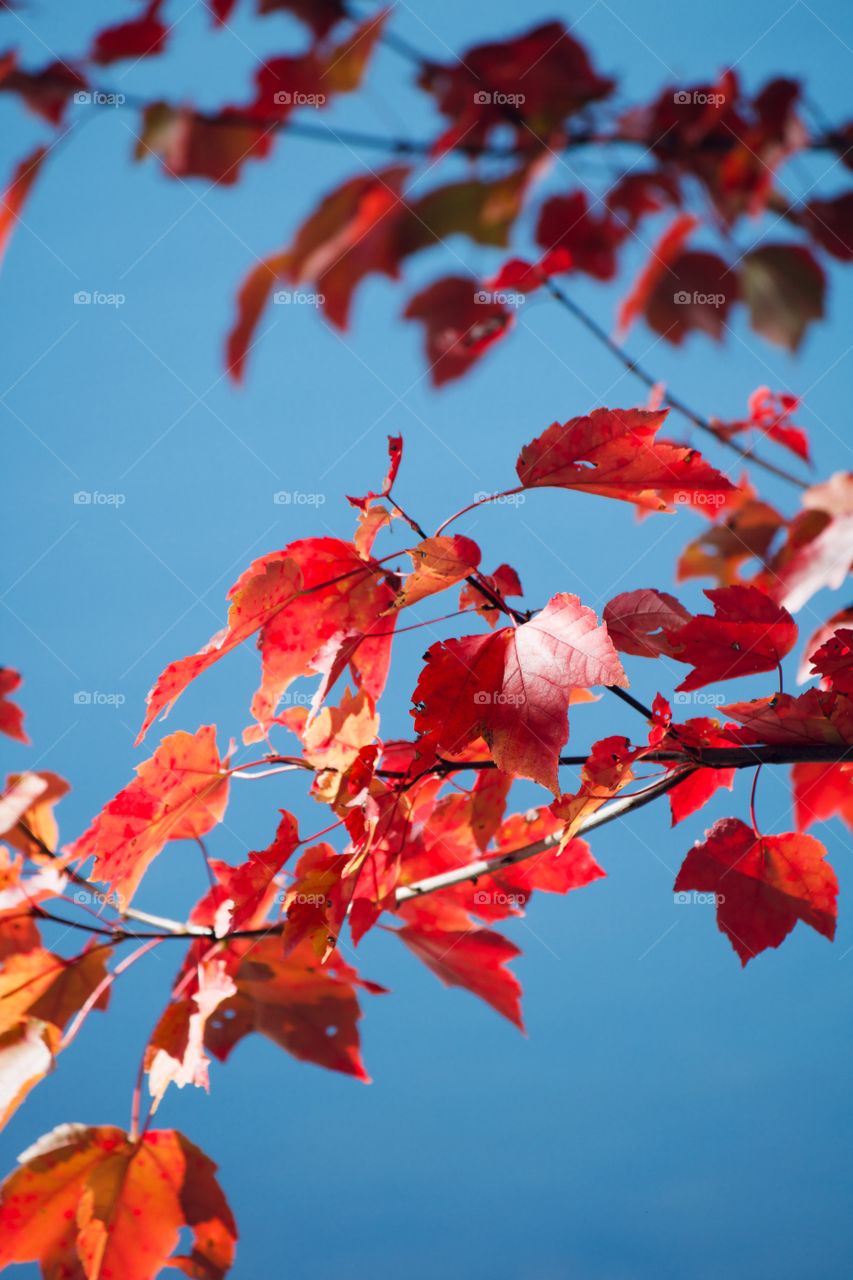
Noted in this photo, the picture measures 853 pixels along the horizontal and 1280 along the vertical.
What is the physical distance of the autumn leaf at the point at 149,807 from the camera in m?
0.39

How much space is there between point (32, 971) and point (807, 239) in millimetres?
554

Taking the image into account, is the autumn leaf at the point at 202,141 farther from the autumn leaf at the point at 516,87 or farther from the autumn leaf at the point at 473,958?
A: the autumn leaf at the point at 473,958

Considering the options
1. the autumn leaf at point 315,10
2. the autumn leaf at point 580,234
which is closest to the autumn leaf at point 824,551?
the autumn leaf at point 580,234

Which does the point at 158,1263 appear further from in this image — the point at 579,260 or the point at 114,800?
the point at 579,260

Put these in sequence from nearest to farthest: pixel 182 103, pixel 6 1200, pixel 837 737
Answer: pixel 837 737, pixel 6 1200, pixel 182 103

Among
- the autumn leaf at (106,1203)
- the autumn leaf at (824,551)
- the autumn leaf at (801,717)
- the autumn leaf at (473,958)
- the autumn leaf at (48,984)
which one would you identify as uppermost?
the autumn leaf at (824,551)

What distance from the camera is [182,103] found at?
23.7 inches

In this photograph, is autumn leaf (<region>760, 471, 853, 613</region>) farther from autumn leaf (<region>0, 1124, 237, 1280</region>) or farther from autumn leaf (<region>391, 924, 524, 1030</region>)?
autumn leaf (<region>0, 1124, 237, 1280</region>)

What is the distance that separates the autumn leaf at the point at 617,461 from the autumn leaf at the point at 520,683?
0.04 m

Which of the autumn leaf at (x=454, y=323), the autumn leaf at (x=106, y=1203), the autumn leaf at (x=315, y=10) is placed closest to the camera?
the autumn leaf at (x=106, y=1203)

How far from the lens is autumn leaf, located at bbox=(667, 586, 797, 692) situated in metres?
0.36

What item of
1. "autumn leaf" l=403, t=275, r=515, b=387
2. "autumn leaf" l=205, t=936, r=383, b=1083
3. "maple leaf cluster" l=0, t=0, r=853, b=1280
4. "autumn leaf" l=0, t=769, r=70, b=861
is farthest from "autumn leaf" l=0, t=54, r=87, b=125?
"autumn leaf" l=205, t=936, r=383, b=1083

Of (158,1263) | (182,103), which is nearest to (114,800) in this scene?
(158,1263)

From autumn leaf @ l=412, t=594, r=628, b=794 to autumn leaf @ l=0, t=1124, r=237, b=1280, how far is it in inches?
10.0
